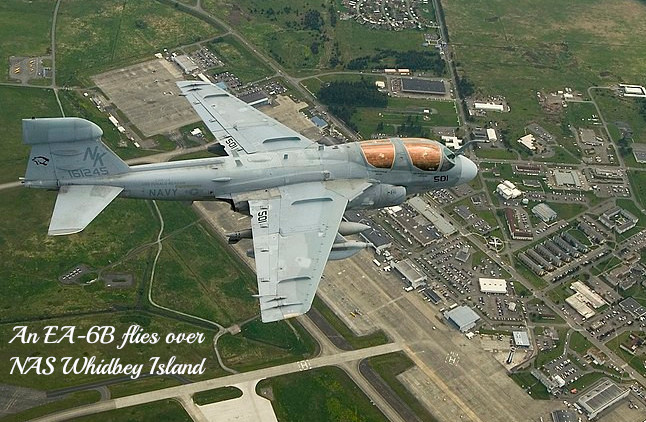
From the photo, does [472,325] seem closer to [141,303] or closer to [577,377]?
[577,377]

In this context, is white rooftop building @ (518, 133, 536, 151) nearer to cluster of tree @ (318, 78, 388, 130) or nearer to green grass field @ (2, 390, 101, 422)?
cluster of tree @ (318, 78, 388, 130)

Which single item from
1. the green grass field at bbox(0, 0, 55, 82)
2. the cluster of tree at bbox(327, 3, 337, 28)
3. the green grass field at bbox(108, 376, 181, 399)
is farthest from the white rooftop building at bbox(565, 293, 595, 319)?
the green grass field at bbox(0, 0, 55, 82)

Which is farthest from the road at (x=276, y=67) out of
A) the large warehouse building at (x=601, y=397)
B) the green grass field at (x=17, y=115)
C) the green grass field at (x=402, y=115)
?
the large warehouse building at (x=601, y=397)

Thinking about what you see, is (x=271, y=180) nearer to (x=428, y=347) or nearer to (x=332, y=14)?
(x=428, y=347)

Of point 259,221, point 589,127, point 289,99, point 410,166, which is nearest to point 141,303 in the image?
point 259,221

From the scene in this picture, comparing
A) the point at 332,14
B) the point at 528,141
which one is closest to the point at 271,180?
the point at 528,141

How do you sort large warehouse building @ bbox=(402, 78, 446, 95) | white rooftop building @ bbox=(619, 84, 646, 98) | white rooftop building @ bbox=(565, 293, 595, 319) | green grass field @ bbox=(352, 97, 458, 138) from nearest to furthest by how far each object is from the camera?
white rooftop building @ bbox=(565, 293, 595, 319) < green grass field @ bbox=(352, 97, 458, 138) < large warehouse building @ bbox=(402, 78, 446, 95) < white rooftop building @ bbox=(619, 84, 646, 98)
